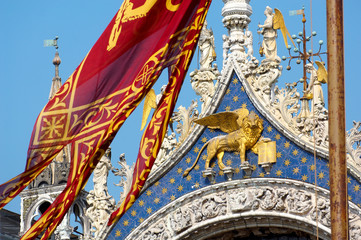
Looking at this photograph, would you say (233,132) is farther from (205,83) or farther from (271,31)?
(271,31)

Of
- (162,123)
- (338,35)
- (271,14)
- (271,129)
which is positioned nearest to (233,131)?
(271,129)

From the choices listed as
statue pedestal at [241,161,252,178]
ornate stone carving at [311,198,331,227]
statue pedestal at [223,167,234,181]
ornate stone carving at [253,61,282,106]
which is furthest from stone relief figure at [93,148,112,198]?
ornate stone carving at [311,198,331,227]

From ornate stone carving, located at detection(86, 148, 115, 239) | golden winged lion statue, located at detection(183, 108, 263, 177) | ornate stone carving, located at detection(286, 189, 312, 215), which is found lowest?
ornate stone carving, located at detection(286, 189, 312, 215)

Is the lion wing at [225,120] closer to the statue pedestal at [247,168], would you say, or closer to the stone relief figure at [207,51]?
the statue pedestal at [247,168]

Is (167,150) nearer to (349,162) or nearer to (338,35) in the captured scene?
(349,162)

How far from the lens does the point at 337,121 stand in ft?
31.8

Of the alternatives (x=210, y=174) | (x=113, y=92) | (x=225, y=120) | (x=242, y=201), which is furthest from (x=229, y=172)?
(x=113, y=92)

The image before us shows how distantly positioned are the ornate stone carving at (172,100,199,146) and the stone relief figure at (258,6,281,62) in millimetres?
1399

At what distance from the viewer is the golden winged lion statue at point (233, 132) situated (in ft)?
54.9

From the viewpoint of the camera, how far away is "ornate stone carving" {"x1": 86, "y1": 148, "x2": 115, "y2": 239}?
17656mm

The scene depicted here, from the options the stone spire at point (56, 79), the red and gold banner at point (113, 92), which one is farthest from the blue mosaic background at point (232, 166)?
the red and gold banner at point (113, 92)

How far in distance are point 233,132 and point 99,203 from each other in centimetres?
244

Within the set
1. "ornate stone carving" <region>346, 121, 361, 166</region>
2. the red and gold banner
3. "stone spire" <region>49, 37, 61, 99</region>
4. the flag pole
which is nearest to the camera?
the flag pole

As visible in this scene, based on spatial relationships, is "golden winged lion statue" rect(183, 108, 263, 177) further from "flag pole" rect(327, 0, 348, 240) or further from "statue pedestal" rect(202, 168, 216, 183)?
"flag pole" rect(327, 0, 348, 240)
